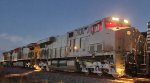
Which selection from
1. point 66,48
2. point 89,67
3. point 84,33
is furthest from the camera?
point 66,48

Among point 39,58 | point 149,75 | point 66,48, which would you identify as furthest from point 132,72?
point 39,58

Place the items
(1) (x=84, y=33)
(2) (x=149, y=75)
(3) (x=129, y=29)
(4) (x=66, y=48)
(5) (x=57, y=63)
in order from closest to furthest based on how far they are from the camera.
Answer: (2) (x=149, y=75), (3) (x=129, y=29), (1) (x=84, y=33), (4) (x=66, y=48), (5) (x=57, y=63)

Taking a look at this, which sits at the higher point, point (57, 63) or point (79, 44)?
point (79, 44)

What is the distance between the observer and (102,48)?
19828 millimetres

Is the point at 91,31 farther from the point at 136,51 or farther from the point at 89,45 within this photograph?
the point at 136,51

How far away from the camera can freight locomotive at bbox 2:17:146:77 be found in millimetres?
→ 18234

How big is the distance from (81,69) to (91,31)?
12.4 ft

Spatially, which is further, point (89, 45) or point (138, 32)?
point (89, 45)

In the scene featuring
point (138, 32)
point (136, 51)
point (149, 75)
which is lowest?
point (149, 75)

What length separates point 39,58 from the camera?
3556 centimetres

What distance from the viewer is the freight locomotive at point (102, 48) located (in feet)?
59.8

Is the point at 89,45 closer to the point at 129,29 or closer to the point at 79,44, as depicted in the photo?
the point at 79,44

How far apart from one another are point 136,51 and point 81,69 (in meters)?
6.48

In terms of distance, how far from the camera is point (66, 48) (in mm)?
26906
